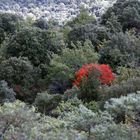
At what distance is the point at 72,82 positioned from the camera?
3822 cm

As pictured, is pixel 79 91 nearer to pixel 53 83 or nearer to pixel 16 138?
pixel 53 83

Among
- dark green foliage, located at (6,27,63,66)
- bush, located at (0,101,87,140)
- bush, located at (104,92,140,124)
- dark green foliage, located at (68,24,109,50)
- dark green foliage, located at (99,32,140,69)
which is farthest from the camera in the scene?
dark green foliage, located at (68,24,109,50)

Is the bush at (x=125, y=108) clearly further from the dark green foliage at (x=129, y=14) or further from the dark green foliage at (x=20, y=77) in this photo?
the dark green foliage at (x=129, y=14)

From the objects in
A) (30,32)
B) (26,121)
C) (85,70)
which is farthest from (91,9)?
(26,121)

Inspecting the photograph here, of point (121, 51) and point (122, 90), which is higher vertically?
point (122, 90)

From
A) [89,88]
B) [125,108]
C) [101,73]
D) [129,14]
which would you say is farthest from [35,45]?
[125,108]

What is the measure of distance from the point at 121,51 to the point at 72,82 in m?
6.26

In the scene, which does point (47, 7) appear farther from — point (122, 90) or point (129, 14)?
point (122, 90)

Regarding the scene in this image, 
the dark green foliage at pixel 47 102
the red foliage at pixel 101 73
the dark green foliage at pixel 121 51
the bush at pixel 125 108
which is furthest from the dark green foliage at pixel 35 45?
the bush at pixel 125 108

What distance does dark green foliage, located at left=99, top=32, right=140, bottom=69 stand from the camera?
40.7 meters

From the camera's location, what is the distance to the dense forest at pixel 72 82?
13336mm

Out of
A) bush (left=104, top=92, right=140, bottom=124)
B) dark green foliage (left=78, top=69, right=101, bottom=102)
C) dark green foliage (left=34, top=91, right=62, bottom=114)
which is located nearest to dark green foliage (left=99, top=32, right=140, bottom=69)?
dark green foliage (left=78, top=69, right=101, bottom=102)

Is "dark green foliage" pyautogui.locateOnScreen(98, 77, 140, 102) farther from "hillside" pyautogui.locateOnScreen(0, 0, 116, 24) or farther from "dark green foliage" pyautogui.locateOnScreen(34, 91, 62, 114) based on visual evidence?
"hillside" pyautogui.locateOnScreen(0, 0, 116, 24)

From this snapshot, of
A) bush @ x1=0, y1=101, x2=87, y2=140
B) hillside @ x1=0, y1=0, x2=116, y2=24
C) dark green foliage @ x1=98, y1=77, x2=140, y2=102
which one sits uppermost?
bush @ x1=0, y1=101, x2=87, y2=140
